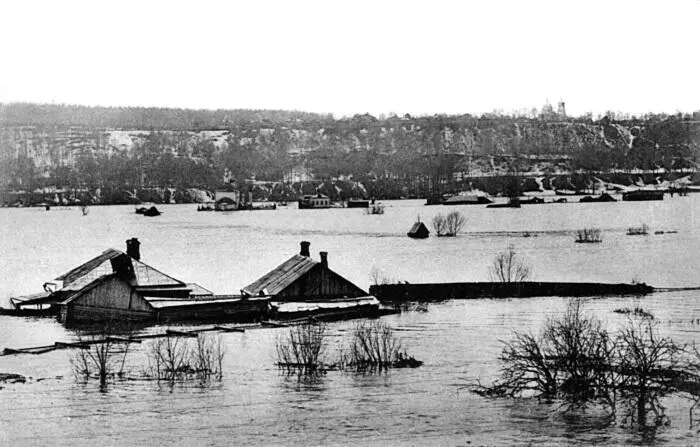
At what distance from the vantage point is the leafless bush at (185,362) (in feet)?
93.4

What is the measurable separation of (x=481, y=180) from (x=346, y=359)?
212 ft

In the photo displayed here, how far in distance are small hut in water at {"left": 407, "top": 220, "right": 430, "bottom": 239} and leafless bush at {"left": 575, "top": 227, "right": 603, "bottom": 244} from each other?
40.3 feet

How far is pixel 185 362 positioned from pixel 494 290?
25.8 metres

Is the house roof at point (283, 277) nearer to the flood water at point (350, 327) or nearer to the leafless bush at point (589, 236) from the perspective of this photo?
the flood water at point (350, 327)

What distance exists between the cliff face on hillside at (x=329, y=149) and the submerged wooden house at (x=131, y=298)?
1026 inches

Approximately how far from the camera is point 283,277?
144 ft

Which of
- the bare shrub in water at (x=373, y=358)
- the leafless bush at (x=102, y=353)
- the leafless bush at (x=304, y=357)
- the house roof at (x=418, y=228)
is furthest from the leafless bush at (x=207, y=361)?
the house roof at (x=418, y=228)

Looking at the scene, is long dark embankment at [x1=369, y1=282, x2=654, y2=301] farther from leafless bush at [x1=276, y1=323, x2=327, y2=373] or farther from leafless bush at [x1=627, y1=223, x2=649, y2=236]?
leafless bush at [x1=627, y1=223, x2=649, y2=236]

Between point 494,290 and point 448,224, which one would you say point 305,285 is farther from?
point 448,224

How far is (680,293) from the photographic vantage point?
51.6 m

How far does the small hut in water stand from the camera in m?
80.4

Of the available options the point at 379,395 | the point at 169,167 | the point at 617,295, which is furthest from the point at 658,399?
the point at 169,167

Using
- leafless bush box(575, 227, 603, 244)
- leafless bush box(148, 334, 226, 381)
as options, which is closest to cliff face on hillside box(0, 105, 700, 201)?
leafless bush box(575, 227, 603, 244)

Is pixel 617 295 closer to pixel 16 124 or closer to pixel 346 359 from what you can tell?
pixel 346 359
